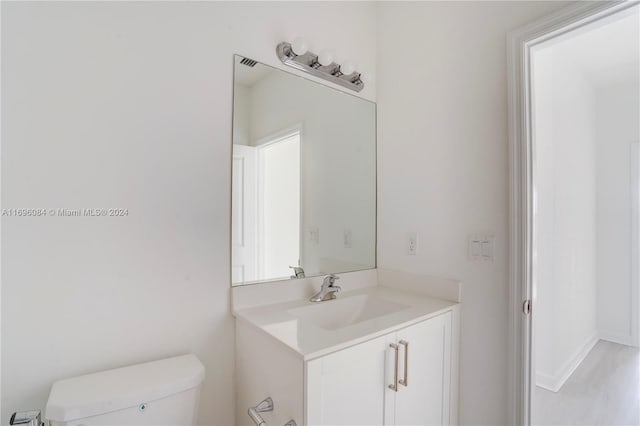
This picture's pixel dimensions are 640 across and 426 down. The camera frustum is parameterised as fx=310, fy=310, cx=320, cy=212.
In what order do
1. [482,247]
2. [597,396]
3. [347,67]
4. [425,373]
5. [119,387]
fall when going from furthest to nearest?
[597,396] < [347,67] < [482,247] < [425,373] < [119,387]

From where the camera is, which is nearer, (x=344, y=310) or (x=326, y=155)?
(x=344, y=310)

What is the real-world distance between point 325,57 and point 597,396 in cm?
290

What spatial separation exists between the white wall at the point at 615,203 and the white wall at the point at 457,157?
2831 millimetres

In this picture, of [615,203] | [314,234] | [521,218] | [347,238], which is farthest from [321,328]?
[615,203]

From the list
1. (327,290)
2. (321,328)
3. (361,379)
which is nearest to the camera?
(361,379)

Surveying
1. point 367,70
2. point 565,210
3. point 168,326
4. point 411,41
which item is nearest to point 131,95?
point 168,326

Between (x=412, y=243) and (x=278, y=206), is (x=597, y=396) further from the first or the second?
(x=278, y=206)

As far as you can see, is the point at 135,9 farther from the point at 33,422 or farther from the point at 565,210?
the point at 565,210

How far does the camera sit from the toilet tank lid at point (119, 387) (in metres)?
0.84

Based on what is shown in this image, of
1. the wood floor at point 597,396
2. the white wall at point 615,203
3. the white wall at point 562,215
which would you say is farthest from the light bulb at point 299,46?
the white wall at point 615,203

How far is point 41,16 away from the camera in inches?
37.6

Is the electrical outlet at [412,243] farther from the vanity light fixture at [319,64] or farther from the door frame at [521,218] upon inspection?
the vanity light fixture at [319,64]

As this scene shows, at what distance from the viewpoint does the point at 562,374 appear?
2.41 metres

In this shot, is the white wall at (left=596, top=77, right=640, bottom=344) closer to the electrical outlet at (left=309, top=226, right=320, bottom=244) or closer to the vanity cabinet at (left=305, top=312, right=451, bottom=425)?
the vanity cabinet at (left=305, top=312, right=451, bottom=425)
